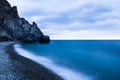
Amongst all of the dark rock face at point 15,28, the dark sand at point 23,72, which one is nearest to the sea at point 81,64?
the dark sand at point 23,72

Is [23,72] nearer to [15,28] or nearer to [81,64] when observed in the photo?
[81,64]

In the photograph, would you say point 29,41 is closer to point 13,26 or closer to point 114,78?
point 13,26

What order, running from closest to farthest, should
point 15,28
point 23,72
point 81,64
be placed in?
point 23,72, point 81,64, point 15,28

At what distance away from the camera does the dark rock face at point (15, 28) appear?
12469cm

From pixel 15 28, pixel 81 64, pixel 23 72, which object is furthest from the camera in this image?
pixel 15 28

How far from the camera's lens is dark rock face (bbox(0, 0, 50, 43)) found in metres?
125

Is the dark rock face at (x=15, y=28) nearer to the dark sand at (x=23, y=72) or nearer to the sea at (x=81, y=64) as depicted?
the sea at (x=81, y=64)

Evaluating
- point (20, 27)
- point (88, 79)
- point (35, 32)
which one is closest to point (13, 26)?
point (20, 27)

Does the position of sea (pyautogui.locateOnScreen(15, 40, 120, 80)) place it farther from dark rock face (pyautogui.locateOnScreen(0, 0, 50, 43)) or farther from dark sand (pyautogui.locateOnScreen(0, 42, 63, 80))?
dark rock face (pyautogui.locateOnScreen(0, 0, 50, 43))

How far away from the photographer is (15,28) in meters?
128

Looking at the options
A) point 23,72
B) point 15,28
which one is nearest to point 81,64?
point 23,72

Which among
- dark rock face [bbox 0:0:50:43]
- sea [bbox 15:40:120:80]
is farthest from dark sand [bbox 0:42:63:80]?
dark rock face [bbox 0:0:50:43]

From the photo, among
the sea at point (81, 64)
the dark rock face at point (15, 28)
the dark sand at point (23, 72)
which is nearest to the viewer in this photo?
the dark sand at point (23, 72)

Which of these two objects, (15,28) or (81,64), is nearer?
(81,64)
